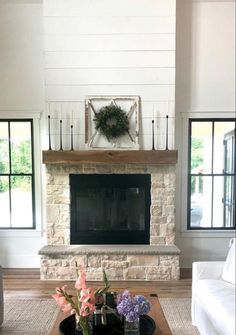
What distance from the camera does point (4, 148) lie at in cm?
475

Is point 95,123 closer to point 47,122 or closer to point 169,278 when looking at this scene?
point 47,122

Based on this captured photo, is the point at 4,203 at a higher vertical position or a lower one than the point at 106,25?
lower

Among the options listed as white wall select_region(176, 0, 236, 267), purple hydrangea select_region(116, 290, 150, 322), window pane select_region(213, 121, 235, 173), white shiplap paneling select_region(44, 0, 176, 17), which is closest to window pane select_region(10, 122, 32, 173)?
white shiplap paneling select_region(44, 0, 176, 17)

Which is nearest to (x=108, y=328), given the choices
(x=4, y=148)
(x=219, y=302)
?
(x=219, y=302)

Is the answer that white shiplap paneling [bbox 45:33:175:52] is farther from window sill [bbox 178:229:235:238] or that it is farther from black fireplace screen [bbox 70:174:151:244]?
window sill [bbox 178:229:235:238]

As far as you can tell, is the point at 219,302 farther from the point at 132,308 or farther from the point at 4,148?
the point at 4,148

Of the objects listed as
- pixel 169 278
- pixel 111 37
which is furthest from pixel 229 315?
pixel 111 37

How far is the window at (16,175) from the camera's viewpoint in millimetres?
4734

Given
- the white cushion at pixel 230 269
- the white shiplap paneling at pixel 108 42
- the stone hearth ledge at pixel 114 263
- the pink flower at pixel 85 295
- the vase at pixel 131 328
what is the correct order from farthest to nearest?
the white shiplap paneling at pixel 108 42 → the stone hearth ledge at pixel 114 263 → the white cushion at pixel 230 269 → the vase at pixel 131 328 → the pink flower at pixel 85 295

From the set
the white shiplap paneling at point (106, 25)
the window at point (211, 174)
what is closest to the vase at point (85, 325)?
the window at point (211, 174)

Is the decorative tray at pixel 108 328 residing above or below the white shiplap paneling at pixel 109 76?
below

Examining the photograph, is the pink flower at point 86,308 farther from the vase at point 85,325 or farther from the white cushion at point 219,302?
the white cushion at point 219,302

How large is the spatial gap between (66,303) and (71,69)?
10.5 ft

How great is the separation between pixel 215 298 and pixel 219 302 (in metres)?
0.08
